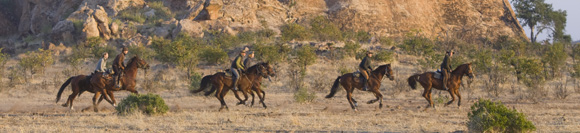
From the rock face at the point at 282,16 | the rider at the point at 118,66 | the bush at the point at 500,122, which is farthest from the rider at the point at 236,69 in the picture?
the rock face at the point at 282,16

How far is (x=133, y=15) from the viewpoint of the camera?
38625mm

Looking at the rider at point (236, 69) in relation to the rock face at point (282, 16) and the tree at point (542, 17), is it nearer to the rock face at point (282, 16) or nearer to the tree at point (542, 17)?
the rock face at point (282, 16)

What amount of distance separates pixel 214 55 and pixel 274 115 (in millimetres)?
15162

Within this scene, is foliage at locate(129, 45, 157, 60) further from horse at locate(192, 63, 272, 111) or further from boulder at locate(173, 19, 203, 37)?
horse at locate(192, 63, 272, 111)

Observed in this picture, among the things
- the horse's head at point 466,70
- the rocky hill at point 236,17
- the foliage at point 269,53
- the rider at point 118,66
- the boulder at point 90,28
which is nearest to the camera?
the rider at point 118,66

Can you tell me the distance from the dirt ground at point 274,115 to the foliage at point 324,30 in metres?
15.9

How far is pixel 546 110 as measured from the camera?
15.0 metres

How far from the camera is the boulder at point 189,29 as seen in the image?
34.7 metres

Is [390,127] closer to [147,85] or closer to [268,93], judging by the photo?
[268,93]

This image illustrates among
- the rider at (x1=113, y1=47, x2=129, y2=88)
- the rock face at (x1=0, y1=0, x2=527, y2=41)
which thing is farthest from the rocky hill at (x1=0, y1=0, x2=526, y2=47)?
the rider at (x1=113, y1=47, x2=129, y2=88)

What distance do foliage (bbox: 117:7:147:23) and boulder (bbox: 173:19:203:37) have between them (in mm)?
4290

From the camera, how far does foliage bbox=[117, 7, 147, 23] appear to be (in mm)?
38000

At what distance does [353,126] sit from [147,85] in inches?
502

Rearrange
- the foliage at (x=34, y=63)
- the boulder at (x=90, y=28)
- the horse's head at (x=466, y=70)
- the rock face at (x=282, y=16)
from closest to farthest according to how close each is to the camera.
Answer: the horse's head at (x=466, y=70) < the foliage at (x=34, y=63) < the boulder at (x=90, y=28) < the rock face at (x=282, y=16)
